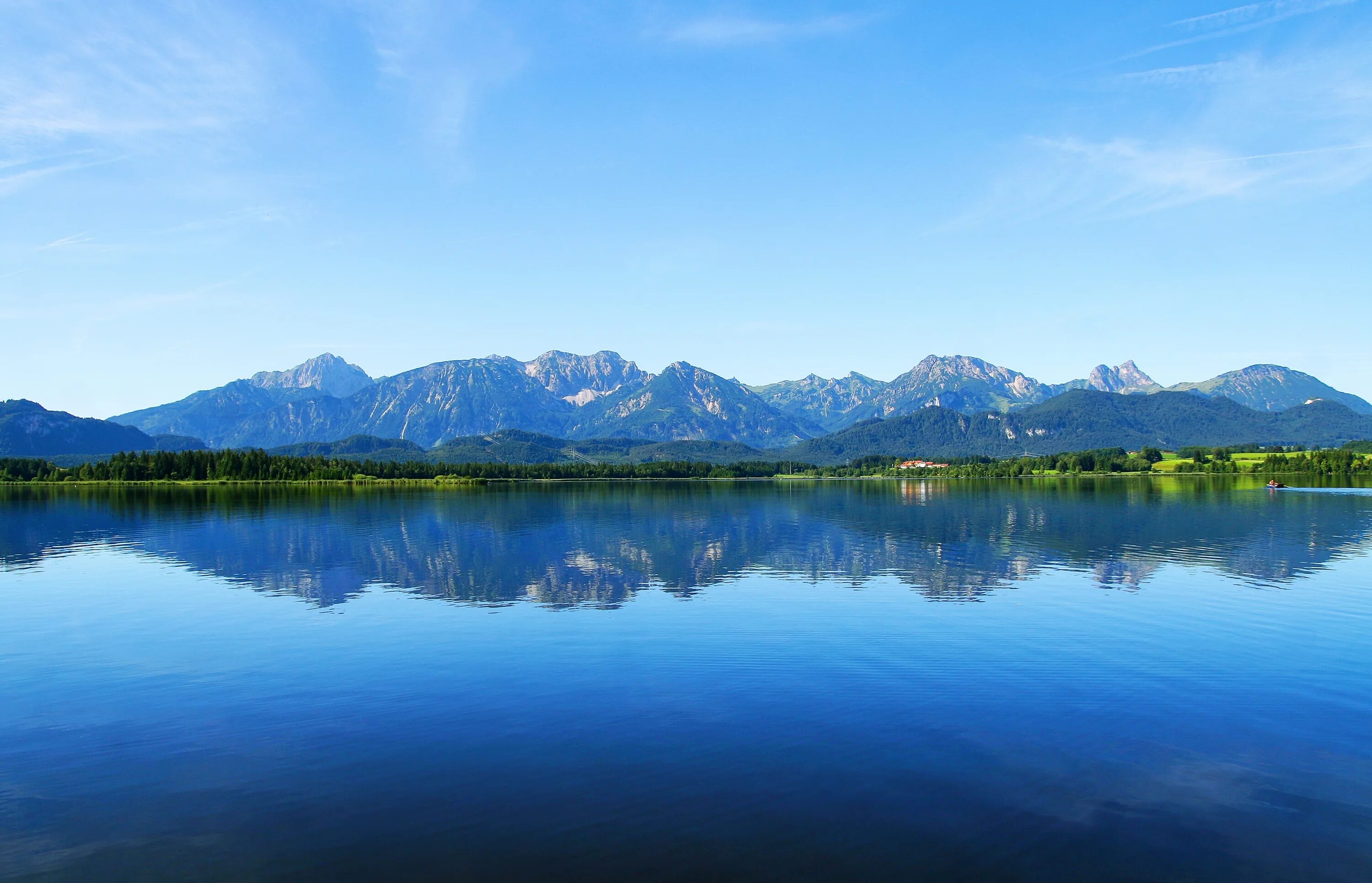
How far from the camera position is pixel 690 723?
81.7ft

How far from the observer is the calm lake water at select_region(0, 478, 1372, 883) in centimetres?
1689

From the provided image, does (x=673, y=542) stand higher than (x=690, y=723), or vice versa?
(x=690, y=723)

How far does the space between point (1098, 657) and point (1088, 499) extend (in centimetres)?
14040

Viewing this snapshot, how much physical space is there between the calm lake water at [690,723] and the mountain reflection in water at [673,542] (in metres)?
1.34

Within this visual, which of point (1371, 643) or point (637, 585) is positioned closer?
point (1371, 643)

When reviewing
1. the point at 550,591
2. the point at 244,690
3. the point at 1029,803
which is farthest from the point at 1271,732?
the point at 550,591

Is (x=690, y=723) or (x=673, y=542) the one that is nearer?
(x=690, y=723)

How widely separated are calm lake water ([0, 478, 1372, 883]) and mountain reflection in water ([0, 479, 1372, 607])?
134 centimetres

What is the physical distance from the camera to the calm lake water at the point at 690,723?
16.9 meters

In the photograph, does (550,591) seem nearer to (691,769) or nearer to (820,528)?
(691,769)

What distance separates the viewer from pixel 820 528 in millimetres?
99188

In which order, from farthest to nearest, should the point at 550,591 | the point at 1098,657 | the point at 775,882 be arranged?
the point at 550,591 < the point at 1098,657 < the point at 775,882

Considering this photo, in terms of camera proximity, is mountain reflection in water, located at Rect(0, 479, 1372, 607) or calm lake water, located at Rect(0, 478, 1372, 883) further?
mountain reflection in water, located at Rect(0, 479, 1372, 607)

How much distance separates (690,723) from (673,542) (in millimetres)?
58090
